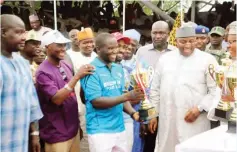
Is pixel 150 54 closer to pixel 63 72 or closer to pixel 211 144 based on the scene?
pixel 63 72

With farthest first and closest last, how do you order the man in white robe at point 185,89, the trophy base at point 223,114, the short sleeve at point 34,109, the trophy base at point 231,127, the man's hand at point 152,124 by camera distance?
1. the man's hand at point 152,124
2. the man in white robe at point 185,89
3. the short sleeve at point 34,109
4. the trophy base at point 223,114
5. the trophy base at point 231,127

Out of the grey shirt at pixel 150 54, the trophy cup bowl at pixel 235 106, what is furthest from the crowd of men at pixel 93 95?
the grey shirt at pixel 150 54

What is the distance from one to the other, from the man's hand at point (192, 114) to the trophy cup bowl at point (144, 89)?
0.38 m

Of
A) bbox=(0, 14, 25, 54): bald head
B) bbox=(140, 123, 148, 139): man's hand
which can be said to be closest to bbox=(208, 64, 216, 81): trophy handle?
bbox=(140, 123, 148, 139): man's hand

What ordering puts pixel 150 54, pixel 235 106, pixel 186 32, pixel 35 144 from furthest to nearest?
1. pixel 150 54
2. pixel 186 32
3. pixel 35 144
4. pixel 235 106

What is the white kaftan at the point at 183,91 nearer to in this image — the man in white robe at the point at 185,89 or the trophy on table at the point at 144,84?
the man in white robe at the point at 185,89

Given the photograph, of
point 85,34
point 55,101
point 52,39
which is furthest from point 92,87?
point 85,34

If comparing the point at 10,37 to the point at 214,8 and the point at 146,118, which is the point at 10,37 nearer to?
the point at 146,118

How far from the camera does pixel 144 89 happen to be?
12.7 ft

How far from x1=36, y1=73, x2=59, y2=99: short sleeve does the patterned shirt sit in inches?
15.1

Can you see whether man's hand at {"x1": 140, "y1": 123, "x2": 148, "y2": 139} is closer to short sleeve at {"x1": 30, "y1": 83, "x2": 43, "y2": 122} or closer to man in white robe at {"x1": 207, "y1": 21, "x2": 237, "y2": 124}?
man in white robe at {"x1": 207, "y1": 21, "x2": 237, "y2": 124}

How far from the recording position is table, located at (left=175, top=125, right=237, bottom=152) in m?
2.51

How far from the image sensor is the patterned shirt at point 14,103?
3.27 metres

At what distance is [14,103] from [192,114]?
66.8 inches
